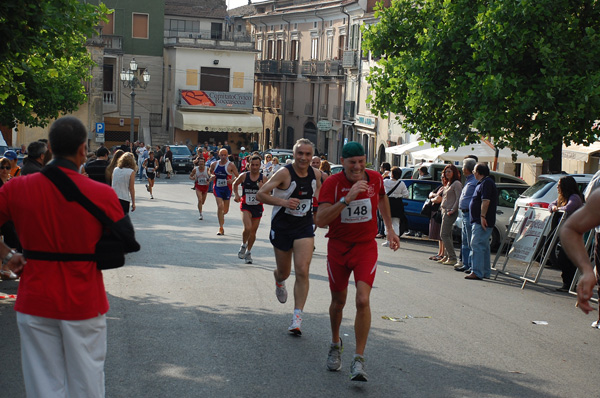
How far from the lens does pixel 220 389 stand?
652 centimetres

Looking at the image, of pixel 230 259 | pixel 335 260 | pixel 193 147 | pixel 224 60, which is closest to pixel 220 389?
pixel 335 260

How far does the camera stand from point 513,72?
1972cm

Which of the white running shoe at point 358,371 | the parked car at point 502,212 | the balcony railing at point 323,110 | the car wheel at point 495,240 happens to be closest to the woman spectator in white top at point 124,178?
the parked car at point 502,212

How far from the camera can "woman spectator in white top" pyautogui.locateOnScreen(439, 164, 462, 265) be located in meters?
15.4

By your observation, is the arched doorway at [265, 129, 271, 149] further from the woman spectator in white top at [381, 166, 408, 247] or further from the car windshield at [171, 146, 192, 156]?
the woman spectator in white top at [381, 166, 408, 247]

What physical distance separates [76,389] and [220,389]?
79.0 inches

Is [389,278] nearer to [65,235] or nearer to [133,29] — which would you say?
[65,235]

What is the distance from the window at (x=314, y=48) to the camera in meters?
65.3

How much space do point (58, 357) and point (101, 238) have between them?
670 millimetres

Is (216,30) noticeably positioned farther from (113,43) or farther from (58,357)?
(58,357)

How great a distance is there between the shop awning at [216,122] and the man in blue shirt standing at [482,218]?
4691 centimetres

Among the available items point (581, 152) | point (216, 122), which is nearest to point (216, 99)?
point (216, 122)

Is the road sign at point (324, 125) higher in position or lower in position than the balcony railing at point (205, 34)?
lower

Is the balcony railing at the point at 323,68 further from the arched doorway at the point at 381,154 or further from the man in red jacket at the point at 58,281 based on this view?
the man in red jacket at the point at 58,281
